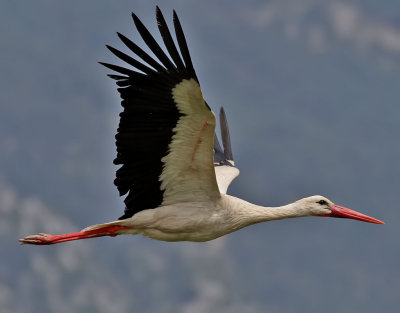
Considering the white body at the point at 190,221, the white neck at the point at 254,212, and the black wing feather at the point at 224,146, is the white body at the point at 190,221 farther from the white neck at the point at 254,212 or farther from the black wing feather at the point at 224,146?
the black wing feather at the point at 224,146

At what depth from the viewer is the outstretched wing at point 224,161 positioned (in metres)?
15.5

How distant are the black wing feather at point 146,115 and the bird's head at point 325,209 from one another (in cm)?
247

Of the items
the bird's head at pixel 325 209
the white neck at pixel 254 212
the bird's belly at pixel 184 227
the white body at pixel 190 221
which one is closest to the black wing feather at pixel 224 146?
the bird's head at pixel 325 209

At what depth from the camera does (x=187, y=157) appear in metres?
12.8

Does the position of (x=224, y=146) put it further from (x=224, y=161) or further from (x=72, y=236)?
(x=72, y=236)

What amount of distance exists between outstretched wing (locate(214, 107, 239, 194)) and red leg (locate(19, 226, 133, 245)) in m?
2.39

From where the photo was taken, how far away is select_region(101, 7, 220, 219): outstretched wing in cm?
1173

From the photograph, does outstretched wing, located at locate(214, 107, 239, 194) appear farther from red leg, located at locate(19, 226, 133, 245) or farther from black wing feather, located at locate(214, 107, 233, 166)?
red leg, located at locate(19, 226, 133, 245)

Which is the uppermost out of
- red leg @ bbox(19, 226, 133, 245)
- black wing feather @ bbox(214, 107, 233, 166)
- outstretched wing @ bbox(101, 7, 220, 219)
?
black wing feather @ bbox(214, 107, 233, 166)

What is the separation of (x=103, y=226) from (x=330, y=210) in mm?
3698

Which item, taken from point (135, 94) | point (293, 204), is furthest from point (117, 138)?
point (293, 204)

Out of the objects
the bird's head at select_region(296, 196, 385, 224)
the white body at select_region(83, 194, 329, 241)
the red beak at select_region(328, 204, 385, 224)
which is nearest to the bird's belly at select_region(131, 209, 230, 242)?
the white body at select_region(83, 194, 329, 241)

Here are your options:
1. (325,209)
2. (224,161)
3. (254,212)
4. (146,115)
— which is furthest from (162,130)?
(224,161)

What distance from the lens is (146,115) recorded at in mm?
12305
